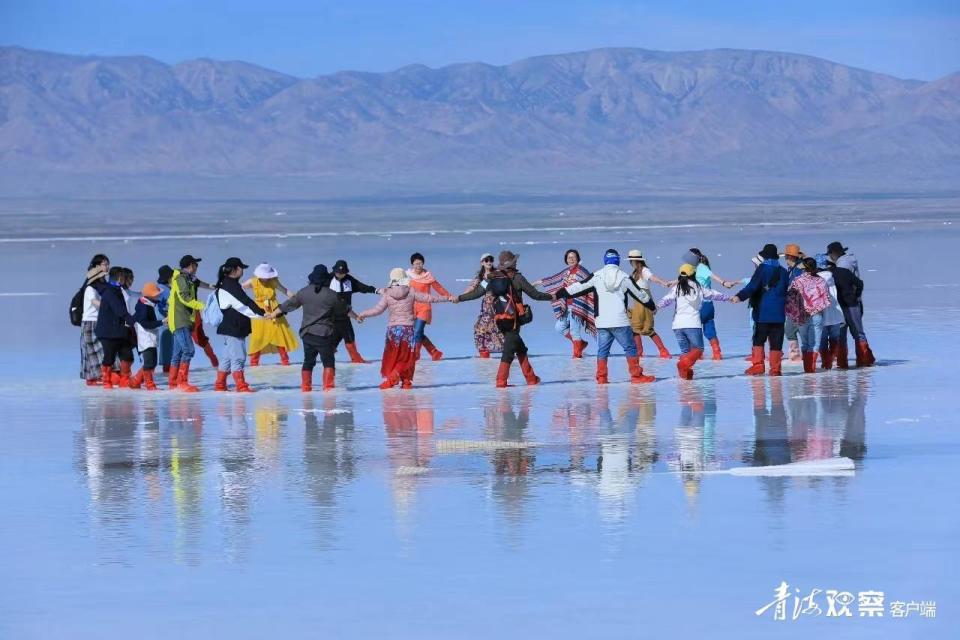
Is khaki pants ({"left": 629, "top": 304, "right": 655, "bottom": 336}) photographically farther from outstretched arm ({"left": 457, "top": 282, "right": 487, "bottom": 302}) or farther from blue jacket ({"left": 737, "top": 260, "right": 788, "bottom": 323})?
outstretched arm ({"left": 457, "top": 282, "right": 487, "bottom": 302})

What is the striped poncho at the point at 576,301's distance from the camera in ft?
60.6

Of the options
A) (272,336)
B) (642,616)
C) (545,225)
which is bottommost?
(642,616)

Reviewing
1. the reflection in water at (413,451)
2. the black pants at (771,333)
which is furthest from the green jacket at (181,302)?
the black pants at (771,333)

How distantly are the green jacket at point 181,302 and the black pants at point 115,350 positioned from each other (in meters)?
0.55

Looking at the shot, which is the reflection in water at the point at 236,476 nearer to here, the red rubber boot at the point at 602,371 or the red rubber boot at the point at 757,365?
the red rubber boot at the point at 602,371

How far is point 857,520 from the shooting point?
384 inches

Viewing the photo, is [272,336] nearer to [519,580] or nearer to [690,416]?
[690,416]

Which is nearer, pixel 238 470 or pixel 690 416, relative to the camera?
pixel 238 470

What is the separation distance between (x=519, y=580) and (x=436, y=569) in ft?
1.47

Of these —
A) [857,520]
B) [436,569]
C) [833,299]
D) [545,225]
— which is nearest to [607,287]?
[833,299]

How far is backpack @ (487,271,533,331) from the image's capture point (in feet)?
54.7

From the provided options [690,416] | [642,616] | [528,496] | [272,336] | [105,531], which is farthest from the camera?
[272,336]

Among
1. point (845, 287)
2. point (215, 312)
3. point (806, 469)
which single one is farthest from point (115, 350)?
point (806, 469)

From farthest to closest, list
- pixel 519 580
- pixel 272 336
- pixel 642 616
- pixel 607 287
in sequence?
pixel 272 336 < pixel 607 287 < pixel 519 580 < pixel 642 616
